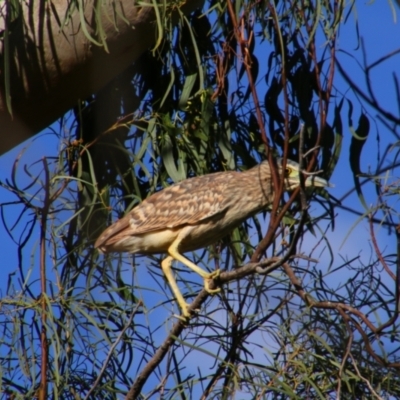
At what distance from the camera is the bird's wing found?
9.88ft

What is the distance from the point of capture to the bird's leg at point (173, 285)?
2770mm

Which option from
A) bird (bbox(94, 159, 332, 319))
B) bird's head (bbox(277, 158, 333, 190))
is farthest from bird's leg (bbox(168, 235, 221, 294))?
bird's head (bbox(277, 158, 333, 190))

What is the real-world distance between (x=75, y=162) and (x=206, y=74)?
1.86 feet

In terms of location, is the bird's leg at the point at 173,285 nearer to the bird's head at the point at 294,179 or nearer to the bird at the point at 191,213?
the bird at the point at 191,213

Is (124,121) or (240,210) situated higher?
(124,121)

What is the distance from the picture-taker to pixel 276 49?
3215mm

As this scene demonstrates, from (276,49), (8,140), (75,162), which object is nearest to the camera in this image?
(8,140)

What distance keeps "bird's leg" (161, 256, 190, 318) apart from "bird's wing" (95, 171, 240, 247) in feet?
0.41

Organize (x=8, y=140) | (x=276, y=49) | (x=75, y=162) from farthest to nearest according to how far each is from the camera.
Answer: (x=276, y=49) → (x=75, y=162) → (x=8, y=140)

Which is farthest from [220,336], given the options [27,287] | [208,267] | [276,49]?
[276,49]

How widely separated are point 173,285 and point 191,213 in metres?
0.31

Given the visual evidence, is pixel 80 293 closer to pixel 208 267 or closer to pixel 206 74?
pixel 208 267

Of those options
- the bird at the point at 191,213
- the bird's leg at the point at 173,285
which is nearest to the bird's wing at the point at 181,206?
the bird at the point at 191,213

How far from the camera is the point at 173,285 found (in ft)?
9.61
